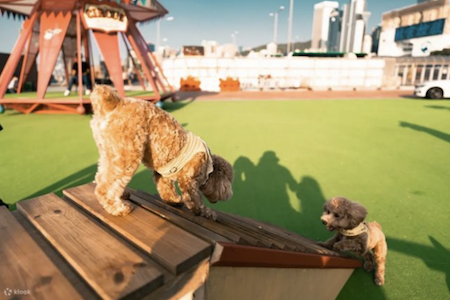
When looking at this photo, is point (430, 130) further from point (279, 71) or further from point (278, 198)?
point (279, 71)

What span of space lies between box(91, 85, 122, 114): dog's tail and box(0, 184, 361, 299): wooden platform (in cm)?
66

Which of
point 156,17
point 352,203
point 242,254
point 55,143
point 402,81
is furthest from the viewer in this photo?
point 402,81

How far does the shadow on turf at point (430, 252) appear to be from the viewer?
8.33ft

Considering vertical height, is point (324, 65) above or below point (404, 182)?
above

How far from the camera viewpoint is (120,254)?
125cm

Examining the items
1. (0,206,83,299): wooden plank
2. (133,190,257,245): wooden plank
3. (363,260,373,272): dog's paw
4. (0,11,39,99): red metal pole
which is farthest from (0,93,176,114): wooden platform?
(363,260,373,272): dog's paw

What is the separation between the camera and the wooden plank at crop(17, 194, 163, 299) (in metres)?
1.04

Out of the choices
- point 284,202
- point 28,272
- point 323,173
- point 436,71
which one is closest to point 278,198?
point 284,202

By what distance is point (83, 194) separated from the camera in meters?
2.01

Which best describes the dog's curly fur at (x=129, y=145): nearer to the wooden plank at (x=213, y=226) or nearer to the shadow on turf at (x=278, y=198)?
the wooden plank at (x=213, y=226)

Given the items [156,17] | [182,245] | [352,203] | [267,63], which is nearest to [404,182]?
[352,203]

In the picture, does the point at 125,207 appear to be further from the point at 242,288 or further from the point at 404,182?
the point at 404,182

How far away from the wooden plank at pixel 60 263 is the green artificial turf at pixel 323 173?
2276mm

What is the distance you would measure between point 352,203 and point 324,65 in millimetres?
25307
